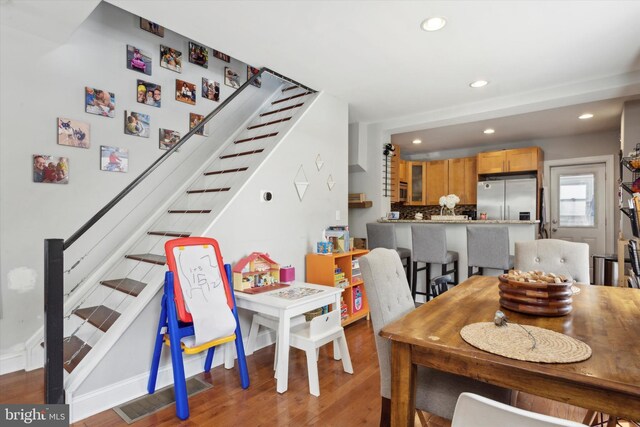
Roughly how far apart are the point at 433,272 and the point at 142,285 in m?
3.21

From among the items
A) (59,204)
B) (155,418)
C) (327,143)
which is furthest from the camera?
(327,143)

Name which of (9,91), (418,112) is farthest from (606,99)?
(9,91)

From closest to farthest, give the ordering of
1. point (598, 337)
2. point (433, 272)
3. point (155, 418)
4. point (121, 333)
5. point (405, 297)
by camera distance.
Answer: point (598, 337) → point (405, 297) → point (155, 418) → point (121, 333) → point (433, 272)

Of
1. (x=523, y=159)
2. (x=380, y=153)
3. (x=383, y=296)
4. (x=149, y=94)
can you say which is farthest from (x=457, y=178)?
(x=383, y=296)

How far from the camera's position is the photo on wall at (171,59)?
11.1 ft

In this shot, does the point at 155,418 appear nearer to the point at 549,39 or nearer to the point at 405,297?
the point at 405,297

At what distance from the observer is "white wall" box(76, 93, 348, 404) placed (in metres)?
2.18

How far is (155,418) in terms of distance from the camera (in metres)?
1.97

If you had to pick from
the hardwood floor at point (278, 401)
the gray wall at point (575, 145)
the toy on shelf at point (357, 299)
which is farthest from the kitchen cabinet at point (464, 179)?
the hardwood floor at point (278, 401)

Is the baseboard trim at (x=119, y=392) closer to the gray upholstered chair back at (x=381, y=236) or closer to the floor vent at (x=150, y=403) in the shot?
the floor vent at (x=150, y=403)

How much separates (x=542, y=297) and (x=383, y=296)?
65 centimetres

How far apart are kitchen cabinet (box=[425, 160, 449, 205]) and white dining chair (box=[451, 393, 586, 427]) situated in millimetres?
6414

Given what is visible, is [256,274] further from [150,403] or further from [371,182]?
[371,182]

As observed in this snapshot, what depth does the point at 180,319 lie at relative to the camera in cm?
210
